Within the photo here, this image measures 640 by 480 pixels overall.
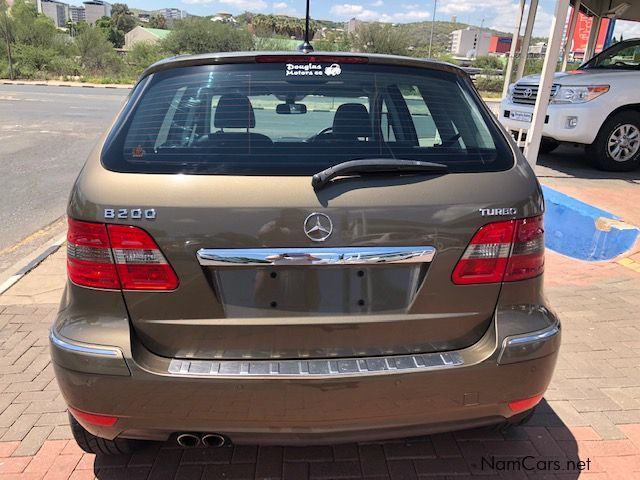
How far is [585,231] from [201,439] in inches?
200

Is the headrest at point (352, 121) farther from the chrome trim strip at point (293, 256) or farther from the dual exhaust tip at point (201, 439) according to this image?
the dual exhaust tip at point (201, 439)

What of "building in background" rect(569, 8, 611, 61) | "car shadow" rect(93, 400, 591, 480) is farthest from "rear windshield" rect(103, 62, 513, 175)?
"building in background" rect(569, 8, 611, 61)

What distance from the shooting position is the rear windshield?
198 cm

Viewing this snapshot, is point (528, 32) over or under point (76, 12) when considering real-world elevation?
under

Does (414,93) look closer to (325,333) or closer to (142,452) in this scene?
(325,333)

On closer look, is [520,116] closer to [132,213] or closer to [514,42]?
[514,42]

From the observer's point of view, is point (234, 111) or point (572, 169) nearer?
point (234, 111)

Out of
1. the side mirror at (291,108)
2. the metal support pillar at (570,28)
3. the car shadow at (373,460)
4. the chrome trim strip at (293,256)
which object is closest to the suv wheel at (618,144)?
the metal support pillar at (570,28)

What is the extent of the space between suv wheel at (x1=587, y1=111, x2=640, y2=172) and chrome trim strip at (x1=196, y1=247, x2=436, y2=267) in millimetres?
7849

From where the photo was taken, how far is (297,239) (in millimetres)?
1835

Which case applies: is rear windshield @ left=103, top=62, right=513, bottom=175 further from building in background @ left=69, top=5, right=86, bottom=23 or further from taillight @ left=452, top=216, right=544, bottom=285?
building in background @ left=69, top=5, right=86, bottom=23

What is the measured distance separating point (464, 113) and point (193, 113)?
3.76 feet

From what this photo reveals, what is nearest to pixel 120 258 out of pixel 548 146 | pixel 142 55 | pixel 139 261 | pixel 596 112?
pixel 139 261

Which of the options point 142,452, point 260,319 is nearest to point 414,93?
point 260,319
